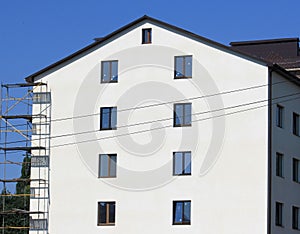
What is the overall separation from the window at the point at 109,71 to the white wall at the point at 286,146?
28.3 ft

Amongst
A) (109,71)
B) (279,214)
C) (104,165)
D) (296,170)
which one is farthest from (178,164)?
(296,170)

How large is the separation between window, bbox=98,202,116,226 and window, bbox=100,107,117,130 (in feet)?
13.7

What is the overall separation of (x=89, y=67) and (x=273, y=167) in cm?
1159

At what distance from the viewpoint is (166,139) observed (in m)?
45.2

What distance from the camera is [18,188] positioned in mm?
91062

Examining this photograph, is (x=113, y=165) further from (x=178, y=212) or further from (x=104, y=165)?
(x=178, y=212)

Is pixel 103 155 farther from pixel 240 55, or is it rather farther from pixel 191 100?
pixel 240 55

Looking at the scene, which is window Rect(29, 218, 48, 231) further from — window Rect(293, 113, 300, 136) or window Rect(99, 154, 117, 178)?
window Rect(293, 113, 300, 136)

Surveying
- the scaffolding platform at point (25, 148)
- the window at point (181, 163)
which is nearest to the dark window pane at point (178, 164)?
the window at point (181, 163)

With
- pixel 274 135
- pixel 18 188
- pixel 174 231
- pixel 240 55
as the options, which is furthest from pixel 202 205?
pixel 18 188

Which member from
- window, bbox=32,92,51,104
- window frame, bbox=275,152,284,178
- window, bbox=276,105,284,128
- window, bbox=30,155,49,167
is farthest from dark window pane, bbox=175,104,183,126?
window, bbox=30,155,49,167

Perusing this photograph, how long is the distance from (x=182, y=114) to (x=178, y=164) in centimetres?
266

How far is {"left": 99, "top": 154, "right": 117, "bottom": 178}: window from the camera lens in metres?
46.0

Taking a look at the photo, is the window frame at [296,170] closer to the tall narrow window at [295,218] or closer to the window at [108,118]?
the tall narrow window at [295,218]
